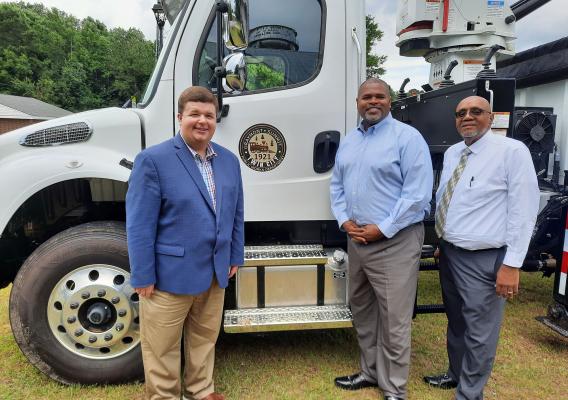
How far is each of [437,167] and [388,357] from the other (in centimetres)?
140

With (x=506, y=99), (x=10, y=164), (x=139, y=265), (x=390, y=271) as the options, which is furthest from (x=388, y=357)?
(x=10, y=164)

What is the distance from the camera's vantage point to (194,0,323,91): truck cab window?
269cm

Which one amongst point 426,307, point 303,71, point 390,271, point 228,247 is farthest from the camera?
point 426,307

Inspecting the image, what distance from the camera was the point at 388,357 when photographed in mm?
2557

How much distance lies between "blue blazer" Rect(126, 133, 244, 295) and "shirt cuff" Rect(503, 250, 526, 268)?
4.66ft

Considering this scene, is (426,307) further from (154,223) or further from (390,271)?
(154,223)

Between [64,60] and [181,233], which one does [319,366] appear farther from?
[64,60]

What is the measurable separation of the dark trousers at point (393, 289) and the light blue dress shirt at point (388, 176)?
0.44ft

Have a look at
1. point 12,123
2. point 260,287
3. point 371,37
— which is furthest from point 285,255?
point 12,123

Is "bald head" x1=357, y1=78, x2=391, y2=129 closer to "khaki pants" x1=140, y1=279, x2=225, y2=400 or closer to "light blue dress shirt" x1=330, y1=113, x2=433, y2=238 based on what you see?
"light blue dress shirt" x1=330, y1=113, x2=433, y2=238

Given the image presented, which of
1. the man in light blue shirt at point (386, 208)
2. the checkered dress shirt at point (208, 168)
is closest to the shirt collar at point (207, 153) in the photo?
the checkered dress shirt at point (208, 168)

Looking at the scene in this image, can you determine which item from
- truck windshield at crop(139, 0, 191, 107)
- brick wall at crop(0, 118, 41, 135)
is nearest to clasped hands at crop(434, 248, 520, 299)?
truck windshield at crop(139, 0, 191, 107)

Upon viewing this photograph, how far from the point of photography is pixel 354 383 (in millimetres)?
2752

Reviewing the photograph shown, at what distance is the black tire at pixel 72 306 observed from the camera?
2604 mm
